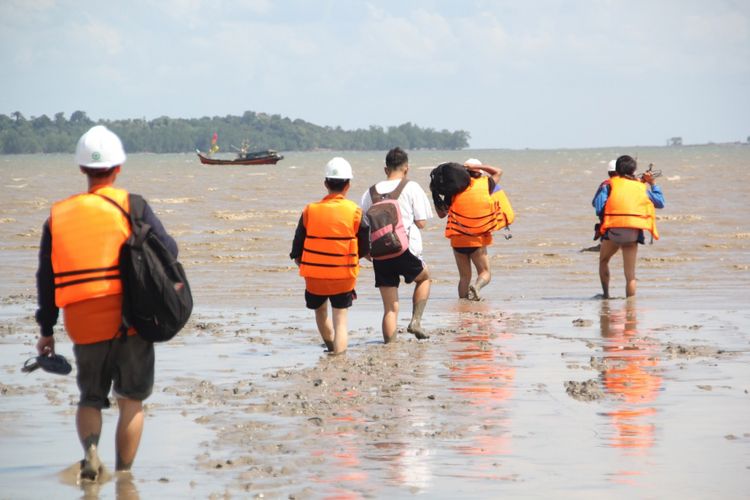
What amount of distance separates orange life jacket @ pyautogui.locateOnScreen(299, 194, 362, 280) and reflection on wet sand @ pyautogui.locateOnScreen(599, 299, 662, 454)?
80.8 inches

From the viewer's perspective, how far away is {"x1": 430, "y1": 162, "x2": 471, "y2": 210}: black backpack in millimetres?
13133

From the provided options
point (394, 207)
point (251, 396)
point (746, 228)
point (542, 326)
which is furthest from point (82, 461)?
point (746, 228)

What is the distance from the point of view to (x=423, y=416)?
742cm

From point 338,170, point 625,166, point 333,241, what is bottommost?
point 333,241

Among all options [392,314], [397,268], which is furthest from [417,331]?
[397,268]

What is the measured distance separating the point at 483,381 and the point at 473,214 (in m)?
5.33

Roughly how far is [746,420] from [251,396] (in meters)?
3.06

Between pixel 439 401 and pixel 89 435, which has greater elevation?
pixel 89 435

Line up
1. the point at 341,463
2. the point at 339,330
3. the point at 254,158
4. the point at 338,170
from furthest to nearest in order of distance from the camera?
the point at 254,158
the point at 339,330
the point at 338,170
the point at 341,463

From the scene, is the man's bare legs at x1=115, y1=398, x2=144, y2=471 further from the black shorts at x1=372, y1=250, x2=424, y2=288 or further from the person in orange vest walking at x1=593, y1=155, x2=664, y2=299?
the person in orange vest walking at x1=593, y1=155, x2=664, y2=299

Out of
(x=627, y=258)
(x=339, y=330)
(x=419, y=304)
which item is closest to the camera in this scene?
(x=339, y=330)

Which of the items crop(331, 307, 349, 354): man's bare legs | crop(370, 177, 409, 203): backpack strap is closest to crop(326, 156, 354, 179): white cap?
crop(370, 177, 409, 203): backpack strap

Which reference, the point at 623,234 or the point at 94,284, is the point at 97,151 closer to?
the point at 94,284

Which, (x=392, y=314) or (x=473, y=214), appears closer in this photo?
(x=392, y=314)
